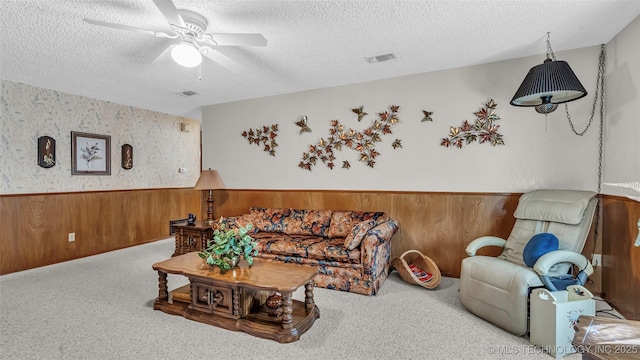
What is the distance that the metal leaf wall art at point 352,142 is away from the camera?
392 cm

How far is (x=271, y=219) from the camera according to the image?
4.15 m

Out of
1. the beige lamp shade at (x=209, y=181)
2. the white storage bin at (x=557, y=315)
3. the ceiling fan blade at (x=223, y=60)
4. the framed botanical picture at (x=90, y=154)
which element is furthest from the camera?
the beige lamp shade at (x=209, y=181)

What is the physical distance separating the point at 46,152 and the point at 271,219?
311 cm

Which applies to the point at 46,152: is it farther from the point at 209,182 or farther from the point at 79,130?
the point at 209,182

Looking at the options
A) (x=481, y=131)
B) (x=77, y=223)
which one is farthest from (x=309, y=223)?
(x=77, y=223)

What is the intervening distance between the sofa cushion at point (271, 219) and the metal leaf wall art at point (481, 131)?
221cm

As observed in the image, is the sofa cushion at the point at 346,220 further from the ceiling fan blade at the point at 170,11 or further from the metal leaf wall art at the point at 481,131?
the ceiling fan blade at the point at 170,11

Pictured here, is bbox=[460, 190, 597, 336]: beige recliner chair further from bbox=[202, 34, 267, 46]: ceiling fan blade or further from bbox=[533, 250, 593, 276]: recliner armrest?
bbox=[202, 34, 267, 46]: ceiling fan blade

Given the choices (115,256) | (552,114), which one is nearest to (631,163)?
(552,114)

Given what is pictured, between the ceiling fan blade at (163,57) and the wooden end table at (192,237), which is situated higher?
the ceiling fan blade at (163,57)

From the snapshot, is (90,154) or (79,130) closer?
(79,130)

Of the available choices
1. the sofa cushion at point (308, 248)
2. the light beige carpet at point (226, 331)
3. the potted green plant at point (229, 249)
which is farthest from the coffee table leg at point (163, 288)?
the sofa cushion at point (308, 248)

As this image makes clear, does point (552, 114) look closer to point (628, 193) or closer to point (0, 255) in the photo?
point (628, 193)

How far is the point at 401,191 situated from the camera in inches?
153
